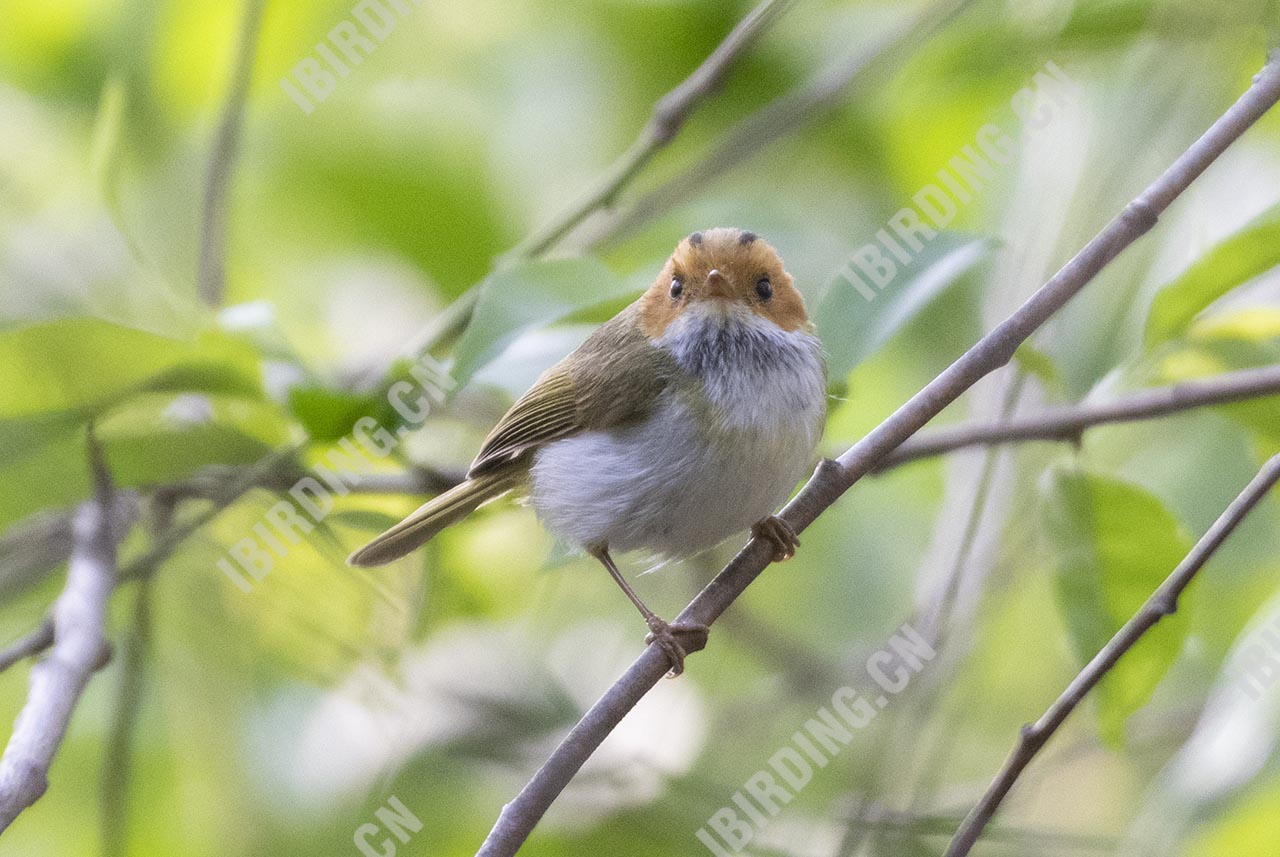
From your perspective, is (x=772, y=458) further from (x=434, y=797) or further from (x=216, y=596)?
(x=216, y=596)

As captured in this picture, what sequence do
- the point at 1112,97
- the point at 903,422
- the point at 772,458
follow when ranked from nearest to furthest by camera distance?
the point at 903,422 < the point at 772,458 < the point at 1112,97

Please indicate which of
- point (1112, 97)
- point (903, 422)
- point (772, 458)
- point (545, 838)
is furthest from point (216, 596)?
point (1112, 97)

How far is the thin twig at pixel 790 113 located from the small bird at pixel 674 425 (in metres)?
0.18

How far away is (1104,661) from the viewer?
1394mm

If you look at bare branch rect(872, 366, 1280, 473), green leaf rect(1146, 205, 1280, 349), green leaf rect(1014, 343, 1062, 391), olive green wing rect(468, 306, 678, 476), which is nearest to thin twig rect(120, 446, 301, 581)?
olive green wing rect(468, 306, 678, 476)

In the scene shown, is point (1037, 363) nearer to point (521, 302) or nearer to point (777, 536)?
point (777, 536)

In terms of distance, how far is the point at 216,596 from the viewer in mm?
2363

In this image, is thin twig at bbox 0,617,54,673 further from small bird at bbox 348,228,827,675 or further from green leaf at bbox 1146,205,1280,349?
green leaf at bbox 1146,205,1280,349

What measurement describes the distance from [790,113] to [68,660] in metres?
1.59

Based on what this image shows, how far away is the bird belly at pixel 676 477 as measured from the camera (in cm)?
215

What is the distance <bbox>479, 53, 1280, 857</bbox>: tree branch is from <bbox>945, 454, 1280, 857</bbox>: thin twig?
1.04ft

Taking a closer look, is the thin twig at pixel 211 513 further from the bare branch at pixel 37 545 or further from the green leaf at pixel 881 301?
the green leaf at pixel 881 301

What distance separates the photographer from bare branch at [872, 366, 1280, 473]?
184 cm

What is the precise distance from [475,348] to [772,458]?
0.56m
